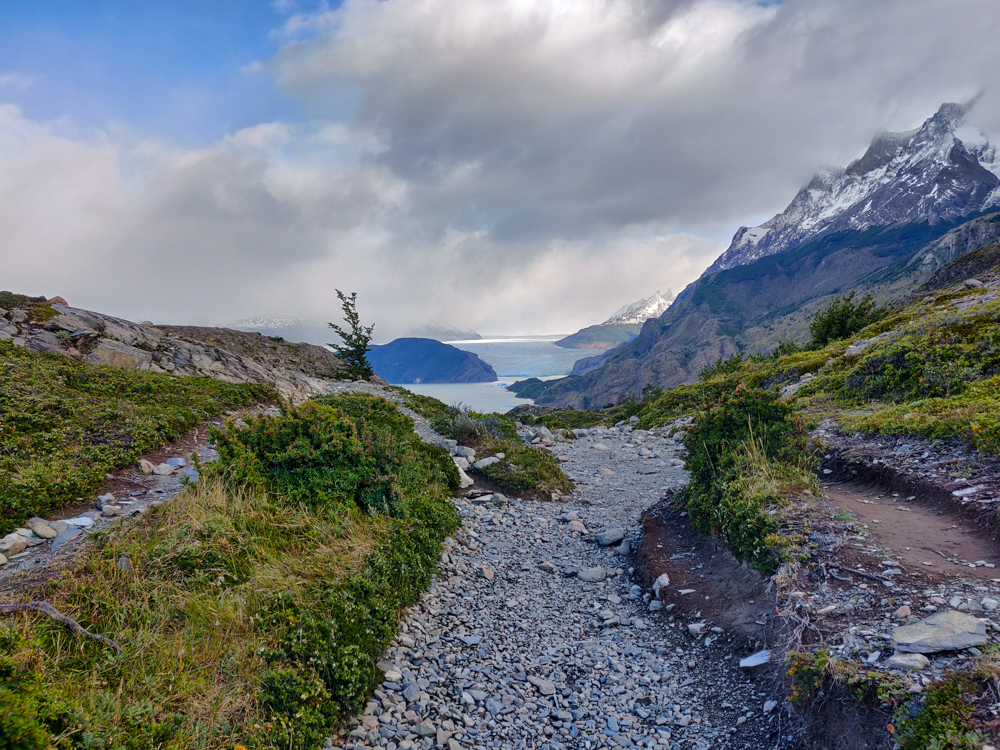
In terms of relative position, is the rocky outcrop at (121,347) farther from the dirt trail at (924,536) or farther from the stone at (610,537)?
the dirt trail at (924,536)

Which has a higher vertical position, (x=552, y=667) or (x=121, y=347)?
(x=121, y=347)

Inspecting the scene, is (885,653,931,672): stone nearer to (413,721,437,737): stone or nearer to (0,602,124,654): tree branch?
(413,721,437,737): stone

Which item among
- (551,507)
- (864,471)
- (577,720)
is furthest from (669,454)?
(577,720)

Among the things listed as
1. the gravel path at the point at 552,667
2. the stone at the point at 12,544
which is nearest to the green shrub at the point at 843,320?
the gravel path at the point at 552,667

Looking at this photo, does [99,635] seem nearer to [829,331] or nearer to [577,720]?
[577,720]

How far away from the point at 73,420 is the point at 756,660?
12965 millimetres

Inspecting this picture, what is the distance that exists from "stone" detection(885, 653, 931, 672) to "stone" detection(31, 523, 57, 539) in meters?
10.2

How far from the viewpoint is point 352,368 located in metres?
37.0

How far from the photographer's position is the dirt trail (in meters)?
5.13

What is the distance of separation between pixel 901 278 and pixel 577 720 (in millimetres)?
217559

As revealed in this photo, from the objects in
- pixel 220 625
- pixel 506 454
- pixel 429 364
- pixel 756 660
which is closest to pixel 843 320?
pixel 506 454

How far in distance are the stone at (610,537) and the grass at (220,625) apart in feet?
12.4

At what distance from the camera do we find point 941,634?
13.1 feet

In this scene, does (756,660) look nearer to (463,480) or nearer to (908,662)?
(908,662)
